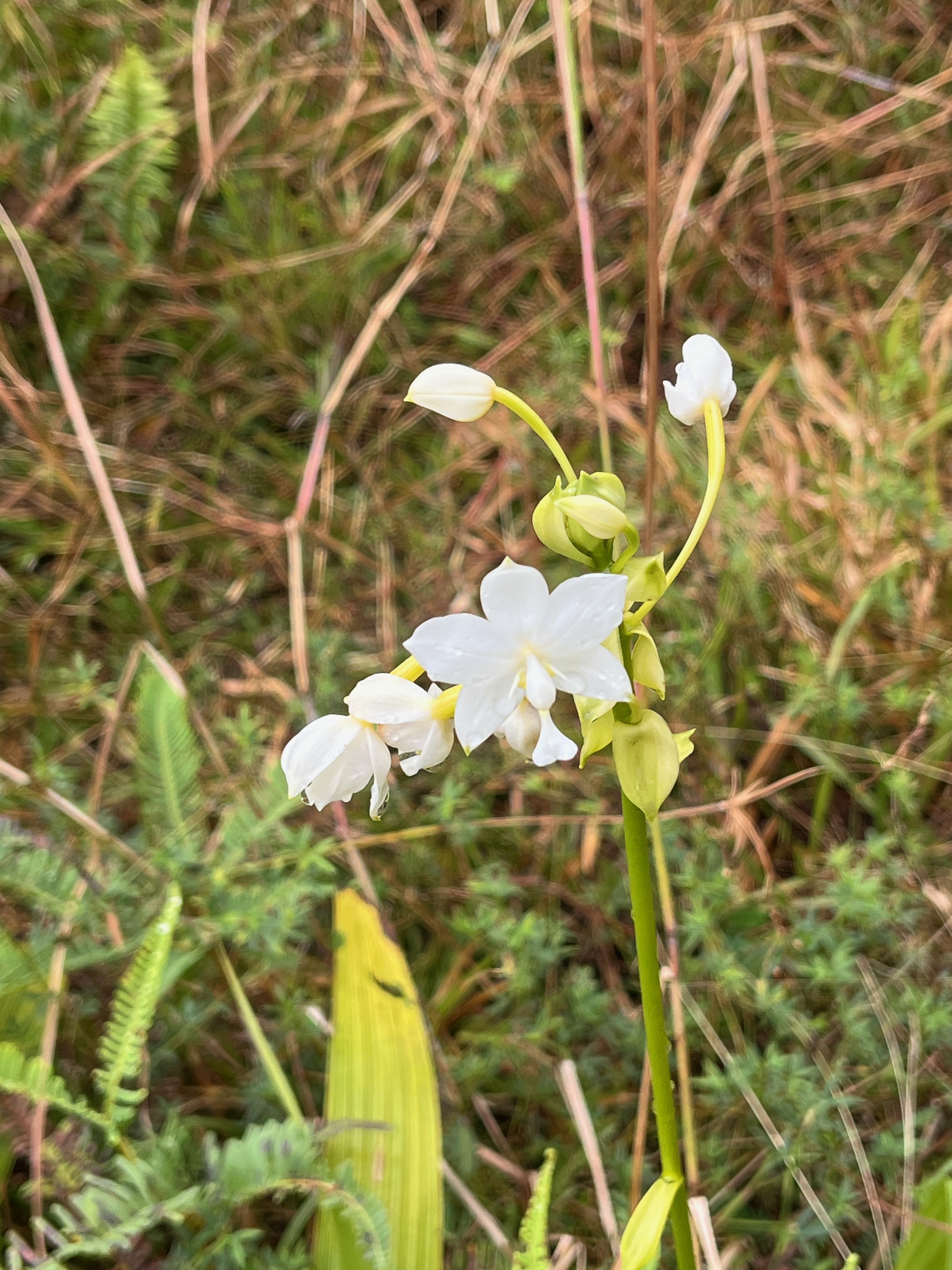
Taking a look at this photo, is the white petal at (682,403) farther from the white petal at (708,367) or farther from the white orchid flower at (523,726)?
the white orchid flower at (523,726)

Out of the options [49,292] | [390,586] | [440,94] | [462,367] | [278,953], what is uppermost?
[440,94]

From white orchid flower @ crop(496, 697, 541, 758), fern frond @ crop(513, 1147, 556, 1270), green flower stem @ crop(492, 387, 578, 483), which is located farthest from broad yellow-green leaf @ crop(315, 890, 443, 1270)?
green flower stem @ crop(492, 387, 578, 483)

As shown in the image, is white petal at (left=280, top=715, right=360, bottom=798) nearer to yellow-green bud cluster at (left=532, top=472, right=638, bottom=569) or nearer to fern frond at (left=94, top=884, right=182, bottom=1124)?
yellow-green bud cluster at (left=532, top=472, right=638, bottom=569)

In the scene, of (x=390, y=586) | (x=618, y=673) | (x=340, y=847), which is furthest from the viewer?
(x=390, y=586)

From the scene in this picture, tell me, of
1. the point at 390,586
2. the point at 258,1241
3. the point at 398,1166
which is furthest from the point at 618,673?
the point at 390,586

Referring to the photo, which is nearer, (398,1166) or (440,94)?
(398,1166)

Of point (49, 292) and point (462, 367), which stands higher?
point (49, 292)

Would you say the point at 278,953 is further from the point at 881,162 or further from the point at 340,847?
the point at 881,162

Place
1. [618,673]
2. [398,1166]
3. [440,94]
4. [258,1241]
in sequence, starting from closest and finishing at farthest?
[618,673]
[398,1166]
[258,1241]
[440,94]
